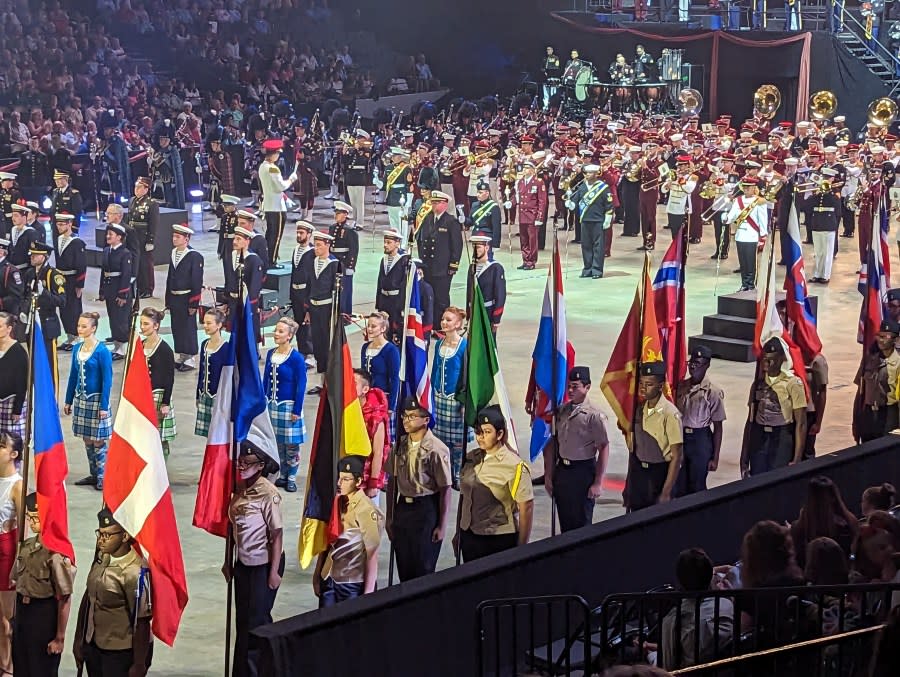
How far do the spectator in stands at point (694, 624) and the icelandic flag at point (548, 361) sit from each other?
150 inches

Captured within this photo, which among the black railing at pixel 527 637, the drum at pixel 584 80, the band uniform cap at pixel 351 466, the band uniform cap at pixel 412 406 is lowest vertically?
the black railing at pixel 527 637

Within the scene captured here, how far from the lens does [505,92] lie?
3881cm

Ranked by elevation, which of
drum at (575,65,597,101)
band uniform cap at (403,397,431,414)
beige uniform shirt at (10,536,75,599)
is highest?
drum at (575,65,597,101)

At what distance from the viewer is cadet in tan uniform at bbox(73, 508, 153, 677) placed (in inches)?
296

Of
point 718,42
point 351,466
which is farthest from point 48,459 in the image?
point 718,42

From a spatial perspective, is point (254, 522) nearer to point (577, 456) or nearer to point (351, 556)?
point (351, 556)

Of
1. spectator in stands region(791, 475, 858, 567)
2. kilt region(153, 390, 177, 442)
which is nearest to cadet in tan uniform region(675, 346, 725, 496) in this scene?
spectator in stands region(791, 475, 858, 567)

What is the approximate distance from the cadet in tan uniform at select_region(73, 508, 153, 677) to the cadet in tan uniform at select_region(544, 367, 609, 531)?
3.19m

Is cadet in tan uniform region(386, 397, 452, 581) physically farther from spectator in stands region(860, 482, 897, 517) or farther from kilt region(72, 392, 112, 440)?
kilt region(72, 392, 112, 440)

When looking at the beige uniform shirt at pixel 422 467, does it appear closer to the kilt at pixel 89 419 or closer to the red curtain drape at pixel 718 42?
the kilt at pixel 89 419

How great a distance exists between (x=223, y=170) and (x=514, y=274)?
24.5 ft

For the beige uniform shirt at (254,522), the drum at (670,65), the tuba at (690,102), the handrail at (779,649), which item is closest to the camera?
the handrail at (779,649)

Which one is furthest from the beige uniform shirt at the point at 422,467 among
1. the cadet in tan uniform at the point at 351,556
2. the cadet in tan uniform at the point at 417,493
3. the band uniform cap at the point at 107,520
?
the band uniform cap at the point at 107,520

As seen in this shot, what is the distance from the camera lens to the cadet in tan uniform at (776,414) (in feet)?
35.8
